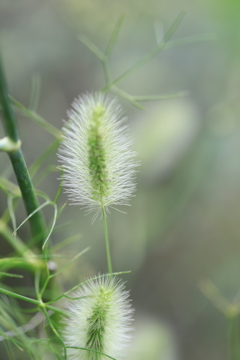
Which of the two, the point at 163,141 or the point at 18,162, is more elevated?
the point at 163,141

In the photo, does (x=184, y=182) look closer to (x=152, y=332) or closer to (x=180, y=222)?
(x=180, y=222)

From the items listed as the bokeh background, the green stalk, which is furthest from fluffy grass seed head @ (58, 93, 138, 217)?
the bokeh background

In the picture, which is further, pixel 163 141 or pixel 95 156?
pixel 163 141

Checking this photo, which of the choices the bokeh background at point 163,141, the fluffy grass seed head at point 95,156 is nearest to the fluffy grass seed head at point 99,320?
the fluffy grass seed head at point 95,156

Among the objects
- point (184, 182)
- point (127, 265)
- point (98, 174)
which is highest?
point (184, 182)

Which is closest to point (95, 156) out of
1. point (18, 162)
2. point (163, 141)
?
point (18, 162)

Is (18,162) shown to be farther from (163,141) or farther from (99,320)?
(163,141)

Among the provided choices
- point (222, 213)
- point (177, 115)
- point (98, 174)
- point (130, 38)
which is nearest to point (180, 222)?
point (222, 213)
